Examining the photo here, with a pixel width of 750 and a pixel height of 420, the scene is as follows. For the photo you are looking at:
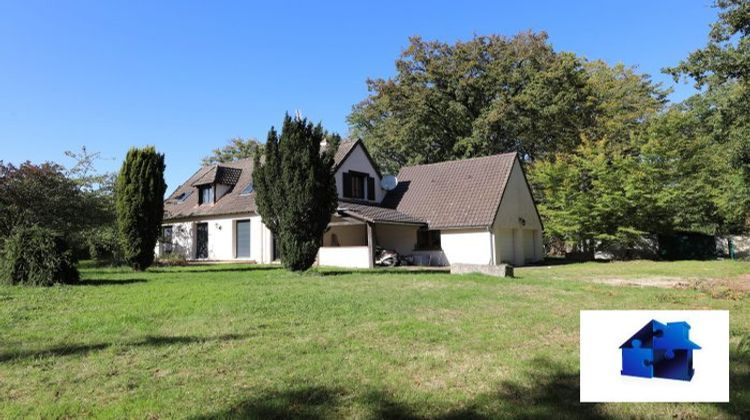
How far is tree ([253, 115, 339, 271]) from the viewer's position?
14008 millimetres

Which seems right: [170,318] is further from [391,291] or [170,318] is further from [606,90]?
[606,90]

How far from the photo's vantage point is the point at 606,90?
3512 centimetres

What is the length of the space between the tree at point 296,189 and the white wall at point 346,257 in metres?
6.07

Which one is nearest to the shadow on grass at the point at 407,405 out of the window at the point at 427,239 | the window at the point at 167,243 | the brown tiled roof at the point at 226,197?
the brown tiled roof at the point at 226,197

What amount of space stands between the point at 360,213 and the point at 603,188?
14021mm

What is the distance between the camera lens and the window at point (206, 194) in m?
25.7

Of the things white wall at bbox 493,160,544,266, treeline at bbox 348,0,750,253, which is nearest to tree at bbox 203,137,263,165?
treeline at bbox 348,0,750,253

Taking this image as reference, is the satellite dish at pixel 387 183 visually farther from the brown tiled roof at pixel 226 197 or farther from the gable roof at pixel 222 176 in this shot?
the gable roof at pixel 222 176

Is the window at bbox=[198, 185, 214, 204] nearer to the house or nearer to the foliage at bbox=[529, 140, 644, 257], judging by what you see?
the house

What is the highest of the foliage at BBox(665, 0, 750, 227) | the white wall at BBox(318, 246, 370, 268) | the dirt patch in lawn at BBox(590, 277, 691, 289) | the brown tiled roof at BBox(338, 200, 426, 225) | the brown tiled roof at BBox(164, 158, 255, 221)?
the foliage at BBox(665, 0, 750, 227)

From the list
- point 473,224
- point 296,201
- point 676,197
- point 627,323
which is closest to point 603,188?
point 676,197

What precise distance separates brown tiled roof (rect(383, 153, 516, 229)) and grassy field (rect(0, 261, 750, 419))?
13.4m

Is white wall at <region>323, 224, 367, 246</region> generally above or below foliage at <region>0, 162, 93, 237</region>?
below

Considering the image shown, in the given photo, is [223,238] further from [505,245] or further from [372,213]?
[505,245]
